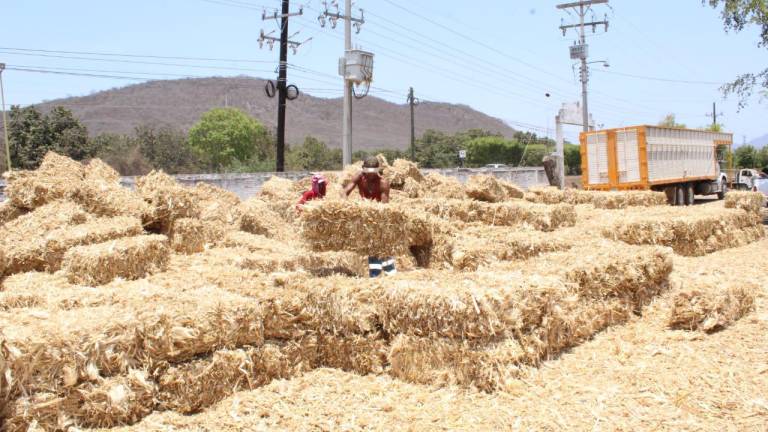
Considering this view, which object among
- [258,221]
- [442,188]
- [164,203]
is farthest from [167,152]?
[164,203]

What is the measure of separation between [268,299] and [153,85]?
20919 cm

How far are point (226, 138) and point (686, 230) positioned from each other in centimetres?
7855

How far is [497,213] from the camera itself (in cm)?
1173

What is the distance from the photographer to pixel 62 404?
4121mm

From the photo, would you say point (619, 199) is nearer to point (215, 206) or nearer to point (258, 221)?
point (258, 221)

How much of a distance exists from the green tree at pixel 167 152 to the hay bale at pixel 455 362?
70.9m

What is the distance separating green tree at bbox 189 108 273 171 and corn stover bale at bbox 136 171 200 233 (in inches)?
2961

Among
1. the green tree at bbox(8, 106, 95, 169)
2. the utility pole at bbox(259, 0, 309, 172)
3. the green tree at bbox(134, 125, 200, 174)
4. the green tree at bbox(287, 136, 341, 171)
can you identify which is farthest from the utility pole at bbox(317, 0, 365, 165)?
the green tree at bbox(134, 125, 200, 174)

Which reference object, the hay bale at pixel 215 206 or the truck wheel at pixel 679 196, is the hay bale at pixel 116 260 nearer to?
the hay bale at pixel 215 206

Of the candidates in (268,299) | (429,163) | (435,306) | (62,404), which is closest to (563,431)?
(435,306)

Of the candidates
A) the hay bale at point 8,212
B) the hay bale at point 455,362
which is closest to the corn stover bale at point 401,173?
the hay bale at point 8,212

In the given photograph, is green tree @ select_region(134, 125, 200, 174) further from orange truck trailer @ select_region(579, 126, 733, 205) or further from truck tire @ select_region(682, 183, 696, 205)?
truck tire @ select_region(682, 183, 696, 205)

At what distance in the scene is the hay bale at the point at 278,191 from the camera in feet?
50.1

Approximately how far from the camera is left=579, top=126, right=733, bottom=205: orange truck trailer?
22641 mm
